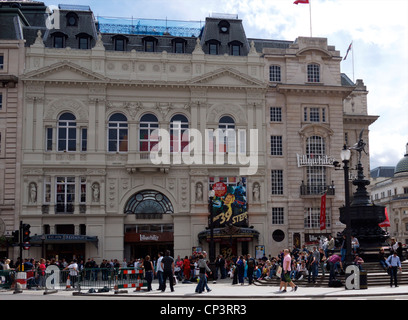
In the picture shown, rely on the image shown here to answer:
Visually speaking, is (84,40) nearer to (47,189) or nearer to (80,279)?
(47,189)

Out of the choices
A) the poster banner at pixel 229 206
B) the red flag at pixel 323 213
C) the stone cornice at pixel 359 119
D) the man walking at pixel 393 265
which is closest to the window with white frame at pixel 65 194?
the poster banner at pixel 229 206

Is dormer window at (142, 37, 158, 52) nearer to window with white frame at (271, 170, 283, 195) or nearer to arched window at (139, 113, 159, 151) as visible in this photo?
arched window at (139, 113, 159, 151)

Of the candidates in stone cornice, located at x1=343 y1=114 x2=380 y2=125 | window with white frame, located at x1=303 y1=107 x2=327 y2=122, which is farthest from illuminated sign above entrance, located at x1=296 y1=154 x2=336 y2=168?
stone cornice, located at x1=343 y1=114 x2=380 y2=125

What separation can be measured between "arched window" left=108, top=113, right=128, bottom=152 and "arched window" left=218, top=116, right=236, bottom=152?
8469mm

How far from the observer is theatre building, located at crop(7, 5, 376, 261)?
156 ft

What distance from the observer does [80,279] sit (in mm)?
27688

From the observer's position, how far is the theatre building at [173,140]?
Result: 47625mm

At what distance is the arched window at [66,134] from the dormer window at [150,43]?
10.0m

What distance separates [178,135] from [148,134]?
2660 mm

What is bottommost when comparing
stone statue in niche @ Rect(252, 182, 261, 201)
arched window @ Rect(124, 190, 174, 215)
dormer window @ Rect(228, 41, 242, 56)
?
arched window @ Rect(124, 190, 174, 215)

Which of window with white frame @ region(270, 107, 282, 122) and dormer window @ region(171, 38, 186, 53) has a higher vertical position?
dormer window @ region(171, 38, 186, 53)

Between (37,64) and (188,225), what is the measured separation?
62.7 ft
